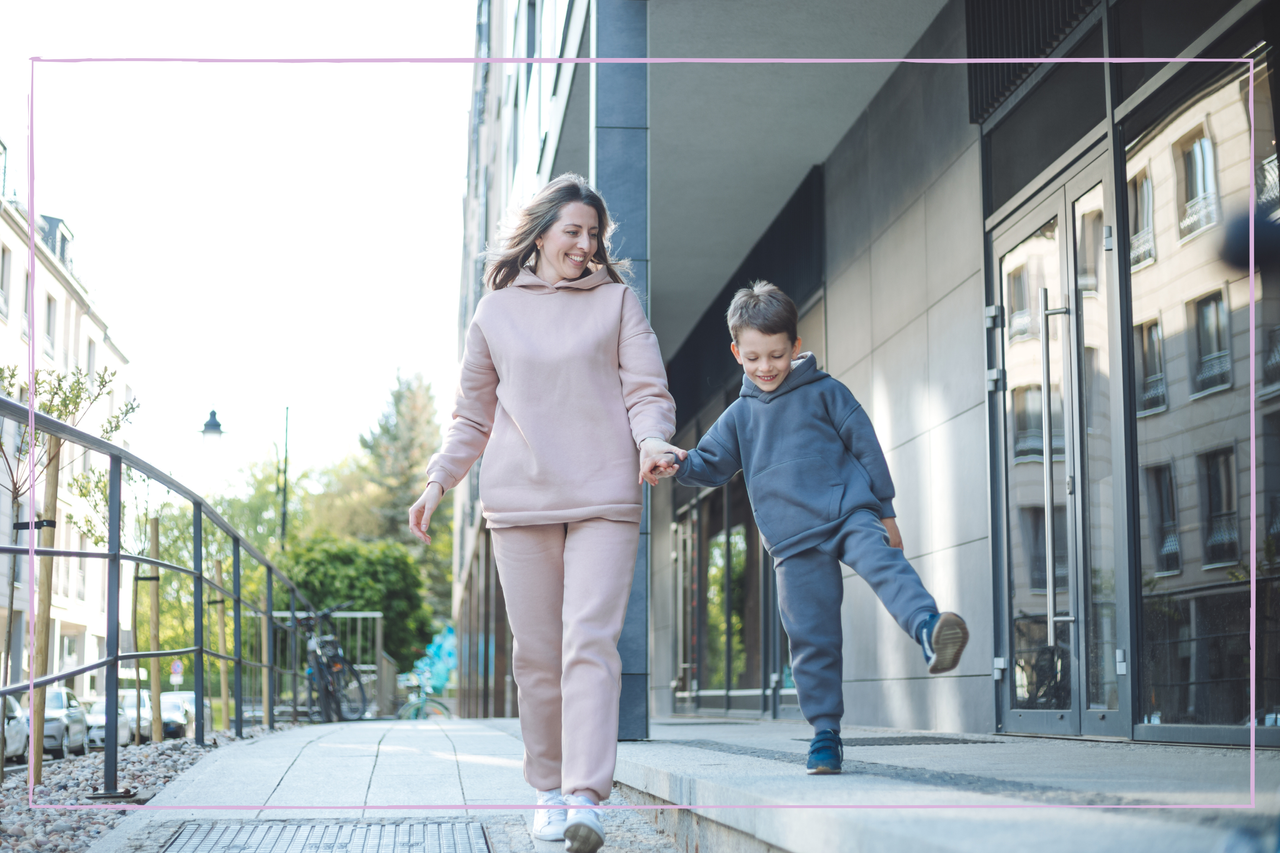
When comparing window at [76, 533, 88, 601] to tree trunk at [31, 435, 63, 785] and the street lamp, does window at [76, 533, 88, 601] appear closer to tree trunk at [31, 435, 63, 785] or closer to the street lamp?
tree trunk at [31, 435, 63, 785]

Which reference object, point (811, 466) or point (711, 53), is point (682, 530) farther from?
point (811, 466)

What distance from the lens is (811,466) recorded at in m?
3.07

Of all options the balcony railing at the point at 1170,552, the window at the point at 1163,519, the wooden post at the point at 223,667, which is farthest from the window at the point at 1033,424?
the wooden post at the point at 223,667

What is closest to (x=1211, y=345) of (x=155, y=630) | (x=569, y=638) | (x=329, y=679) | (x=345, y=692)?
(x=569, y=638)

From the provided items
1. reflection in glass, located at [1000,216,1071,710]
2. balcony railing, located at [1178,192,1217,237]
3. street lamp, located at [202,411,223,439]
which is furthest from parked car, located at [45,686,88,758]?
street lamp, located at [202,411,223,439]

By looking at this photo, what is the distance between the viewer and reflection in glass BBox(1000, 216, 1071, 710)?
18.0ft

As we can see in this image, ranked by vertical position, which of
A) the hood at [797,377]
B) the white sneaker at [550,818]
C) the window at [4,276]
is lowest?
the white sneaker at [550,818]

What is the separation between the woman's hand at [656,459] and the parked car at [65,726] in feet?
10.5

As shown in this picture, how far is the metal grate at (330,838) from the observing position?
119 inches

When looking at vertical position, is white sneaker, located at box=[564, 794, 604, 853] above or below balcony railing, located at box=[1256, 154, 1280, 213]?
below

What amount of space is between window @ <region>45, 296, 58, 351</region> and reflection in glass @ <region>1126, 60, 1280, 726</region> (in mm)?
11389

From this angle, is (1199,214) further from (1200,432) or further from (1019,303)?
(1019,303)

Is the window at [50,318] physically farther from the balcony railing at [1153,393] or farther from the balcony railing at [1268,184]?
the balcony railing at [1268,184]

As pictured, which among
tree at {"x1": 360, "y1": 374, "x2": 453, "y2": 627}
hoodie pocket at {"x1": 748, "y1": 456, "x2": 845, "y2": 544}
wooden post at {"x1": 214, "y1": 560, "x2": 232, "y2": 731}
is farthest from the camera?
tree at {"x1": 360, "y1": 374, "x2": 453, "y2": 627}
